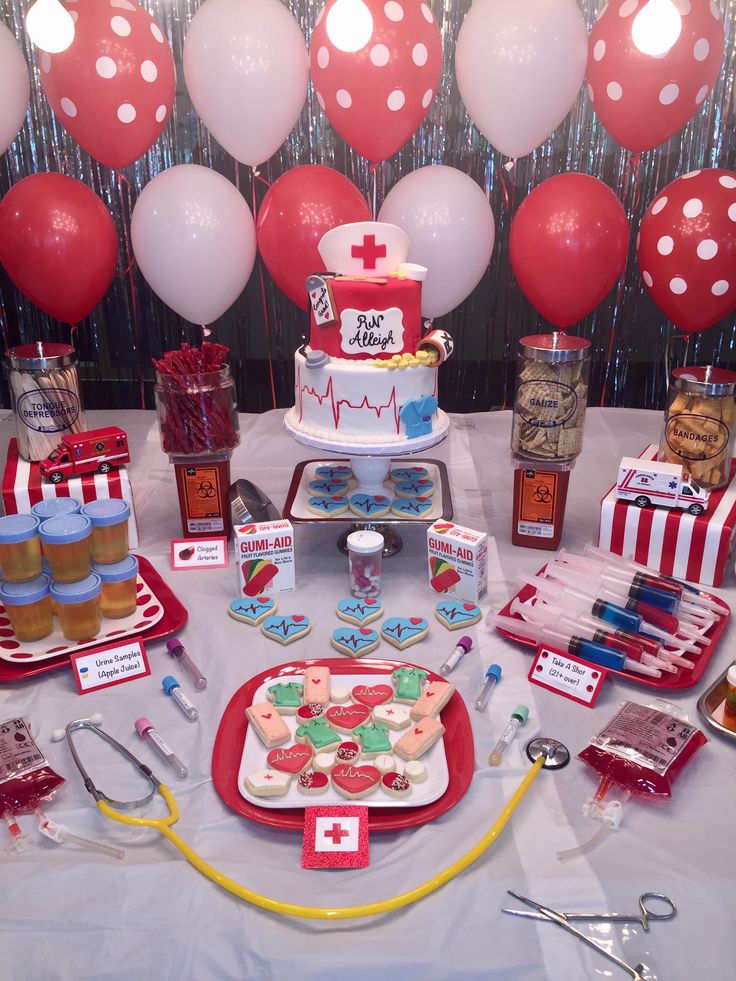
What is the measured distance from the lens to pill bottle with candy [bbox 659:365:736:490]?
223 cm

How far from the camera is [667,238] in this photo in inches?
110

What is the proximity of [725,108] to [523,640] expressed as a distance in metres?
3.33

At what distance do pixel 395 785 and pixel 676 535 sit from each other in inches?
46.6

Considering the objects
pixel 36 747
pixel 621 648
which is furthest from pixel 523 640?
pixel 36 747

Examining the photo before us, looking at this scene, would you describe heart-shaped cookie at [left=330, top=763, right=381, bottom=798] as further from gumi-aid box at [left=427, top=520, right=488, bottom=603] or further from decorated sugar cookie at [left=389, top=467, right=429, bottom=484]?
decorated sugar cookie at [left=389, top=467, right=429, bottom=484]

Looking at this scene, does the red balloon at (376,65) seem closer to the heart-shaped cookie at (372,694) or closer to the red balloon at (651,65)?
the red balloon at (651,65)

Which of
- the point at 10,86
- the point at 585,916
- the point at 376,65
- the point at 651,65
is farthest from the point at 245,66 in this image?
the point at 585,916

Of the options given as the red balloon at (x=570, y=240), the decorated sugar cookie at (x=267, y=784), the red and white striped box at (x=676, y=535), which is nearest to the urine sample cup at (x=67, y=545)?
the decorated sugar cookie at (x=267, y=784)

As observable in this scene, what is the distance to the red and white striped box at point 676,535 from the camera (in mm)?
2158

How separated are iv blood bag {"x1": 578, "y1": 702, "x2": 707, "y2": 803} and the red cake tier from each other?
1123mm

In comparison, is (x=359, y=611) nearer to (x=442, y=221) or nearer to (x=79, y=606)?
(x=79, y=606)

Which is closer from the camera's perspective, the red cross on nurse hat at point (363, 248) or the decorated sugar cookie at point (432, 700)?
the decorated sugar cookie at point (432, 700)

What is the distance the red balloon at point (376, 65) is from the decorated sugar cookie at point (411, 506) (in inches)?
56.7

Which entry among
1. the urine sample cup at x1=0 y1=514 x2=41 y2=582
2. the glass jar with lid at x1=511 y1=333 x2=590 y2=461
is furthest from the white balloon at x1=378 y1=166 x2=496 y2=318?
the urine sample cup at x1=0 y1=514 x2=41 y2=582
